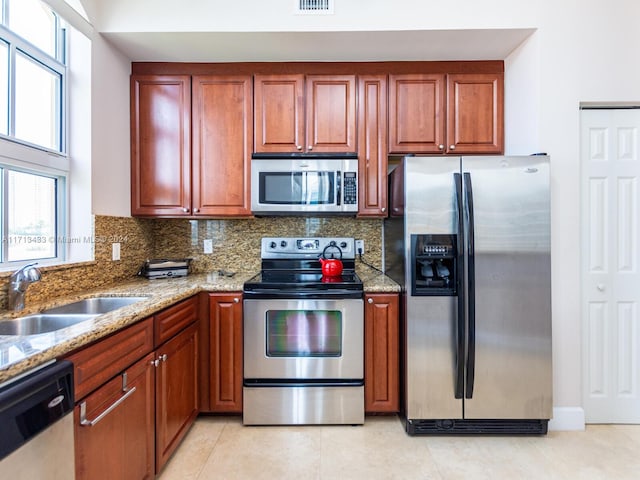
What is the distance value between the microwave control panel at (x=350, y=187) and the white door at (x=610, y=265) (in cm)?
148

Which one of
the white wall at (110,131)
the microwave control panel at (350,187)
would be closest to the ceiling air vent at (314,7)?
Result: the microwave control panel at (350,187)

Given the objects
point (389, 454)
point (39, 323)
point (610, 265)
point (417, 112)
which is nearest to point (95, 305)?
point (39, 323)

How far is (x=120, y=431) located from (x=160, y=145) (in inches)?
74.4

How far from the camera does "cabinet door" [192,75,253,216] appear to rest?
2.47 m

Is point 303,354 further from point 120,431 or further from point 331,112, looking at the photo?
point 331,112

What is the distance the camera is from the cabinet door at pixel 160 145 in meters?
2.47

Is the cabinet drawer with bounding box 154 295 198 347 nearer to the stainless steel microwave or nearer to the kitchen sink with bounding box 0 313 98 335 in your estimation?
the kitchen sink with bounding box 0 313 98 335

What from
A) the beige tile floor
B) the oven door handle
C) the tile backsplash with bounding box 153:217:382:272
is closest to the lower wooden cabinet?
the beige tile floor

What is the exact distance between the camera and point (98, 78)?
2.15 meters

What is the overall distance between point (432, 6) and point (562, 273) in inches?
73.7

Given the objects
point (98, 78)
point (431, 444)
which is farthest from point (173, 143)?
point (431, 444)

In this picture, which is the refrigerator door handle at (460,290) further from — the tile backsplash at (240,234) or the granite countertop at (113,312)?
the tile backsplash at (240,234)

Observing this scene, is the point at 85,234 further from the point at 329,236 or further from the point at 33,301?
the point at 329,236

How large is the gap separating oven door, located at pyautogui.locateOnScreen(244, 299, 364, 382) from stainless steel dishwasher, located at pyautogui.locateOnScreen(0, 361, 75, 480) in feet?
3.72
